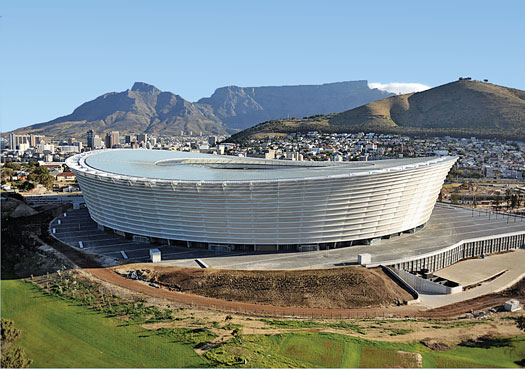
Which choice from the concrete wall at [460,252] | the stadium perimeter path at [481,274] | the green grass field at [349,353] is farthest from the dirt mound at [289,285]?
the green grass field at [349,353]

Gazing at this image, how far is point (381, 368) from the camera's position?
2869cm

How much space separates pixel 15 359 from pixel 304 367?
59.5ft

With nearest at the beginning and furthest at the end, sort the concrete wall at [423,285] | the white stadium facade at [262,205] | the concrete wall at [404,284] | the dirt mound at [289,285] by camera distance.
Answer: the dirt mound at [289,285]
the concrete wall at [404,284]
the concrete wall at [423,285]
the white stadium facade at [262,205]

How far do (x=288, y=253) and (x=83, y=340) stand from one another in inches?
948

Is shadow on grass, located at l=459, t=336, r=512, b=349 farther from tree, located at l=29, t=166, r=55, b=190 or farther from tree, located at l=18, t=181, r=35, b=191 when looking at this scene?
tree, located at l=18, t=181, r=35, b=191

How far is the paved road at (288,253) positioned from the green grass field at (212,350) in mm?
13071

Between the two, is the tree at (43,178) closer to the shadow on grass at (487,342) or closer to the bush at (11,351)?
the bush at (11,351)

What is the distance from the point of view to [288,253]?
1928 inches

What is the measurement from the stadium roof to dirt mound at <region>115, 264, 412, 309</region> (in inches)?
412

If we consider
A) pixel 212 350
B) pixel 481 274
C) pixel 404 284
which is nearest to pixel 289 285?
pixel 404 284

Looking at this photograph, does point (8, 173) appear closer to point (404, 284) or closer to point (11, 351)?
point (11, 351)

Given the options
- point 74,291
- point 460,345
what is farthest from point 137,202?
point 460,345

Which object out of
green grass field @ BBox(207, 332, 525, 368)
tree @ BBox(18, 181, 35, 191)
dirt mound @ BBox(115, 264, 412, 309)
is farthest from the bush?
tree @ BBox(18, 181, 35, 191)

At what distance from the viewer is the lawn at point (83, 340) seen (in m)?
28.6
